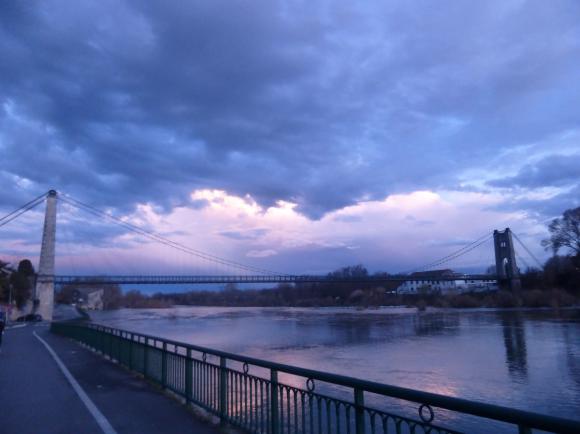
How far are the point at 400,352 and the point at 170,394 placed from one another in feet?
47.5

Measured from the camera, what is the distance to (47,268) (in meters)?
53.5

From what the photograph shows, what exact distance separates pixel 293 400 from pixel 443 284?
9989 centimetres

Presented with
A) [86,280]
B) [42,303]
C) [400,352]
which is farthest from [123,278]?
[400,352]

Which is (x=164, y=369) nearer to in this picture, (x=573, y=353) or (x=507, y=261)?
(x=573, y=353)

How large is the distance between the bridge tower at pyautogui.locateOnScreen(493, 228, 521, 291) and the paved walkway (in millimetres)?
62966

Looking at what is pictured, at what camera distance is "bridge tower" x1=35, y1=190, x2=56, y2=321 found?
53594mm

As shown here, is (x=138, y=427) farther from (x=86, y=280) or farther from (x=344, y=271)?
Result: (x=344, y=271)

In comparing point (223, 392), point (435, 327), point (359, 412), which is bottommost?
point (435, 327)

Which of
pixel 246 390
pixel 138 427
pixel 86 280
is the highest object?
pixel 86 280

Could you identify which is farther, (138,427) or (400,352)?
(400,352)

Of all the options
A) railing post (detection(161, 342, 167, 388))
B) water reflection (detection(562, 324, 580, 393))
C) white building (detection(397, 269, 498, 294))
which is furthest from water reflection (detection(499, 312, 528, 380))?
white building (detection(397, 269, 498, 294))

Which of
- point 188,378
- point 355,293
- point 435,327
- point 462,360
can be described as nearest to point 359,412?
point 188,378

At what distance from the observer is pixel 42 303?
55.1 m

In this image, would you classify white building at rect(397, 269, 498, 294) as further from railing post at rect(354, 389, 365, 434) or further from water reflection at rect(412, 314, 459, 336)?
railing post at rect(354, 389, 365, 434)
